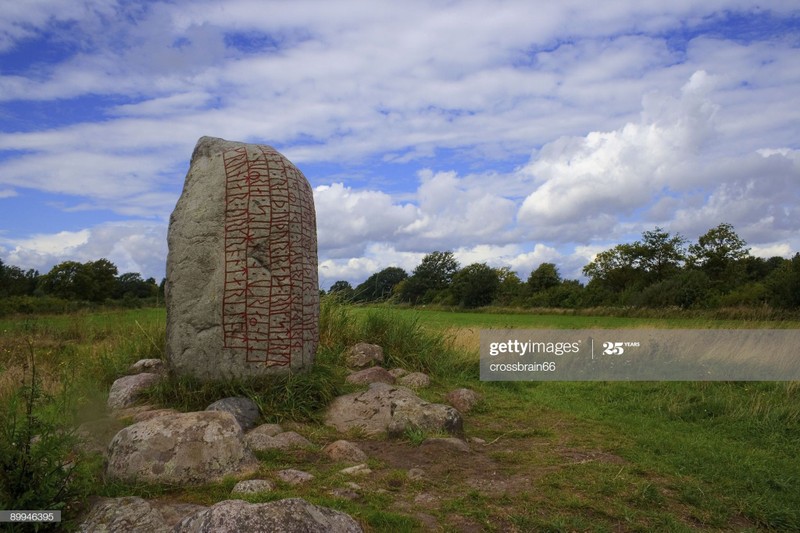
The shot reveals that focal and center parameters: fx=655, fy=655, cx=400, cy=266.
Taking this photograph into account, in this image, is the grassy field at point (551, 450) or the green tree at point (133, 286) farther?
the green tree at point (133, 286)

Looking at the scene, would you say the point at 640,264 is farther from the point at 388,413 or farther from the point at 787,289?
the point at 388,413

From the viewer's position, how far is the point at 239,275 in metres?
7.84

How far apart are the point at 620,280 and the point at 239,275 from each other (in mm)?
35096

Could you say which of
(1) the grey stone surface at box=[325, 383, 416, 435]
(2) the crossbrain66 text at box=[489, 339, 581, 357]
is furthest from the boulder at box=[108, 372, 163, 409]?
(2) the crossbrain66 text at box=[489, 339, 581, 357]

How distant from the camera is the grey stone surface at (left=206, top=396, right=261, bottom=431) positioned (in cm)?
722

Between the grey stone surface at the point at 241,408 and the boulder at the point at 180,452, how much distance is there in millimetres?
1595

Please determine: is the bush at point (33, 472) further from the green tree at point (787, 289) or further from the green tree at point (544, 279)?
the green tree at point (544, 279)

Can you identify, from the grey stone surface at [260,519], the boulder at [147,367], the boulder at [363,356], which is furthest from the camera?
the boulder at [363,356]

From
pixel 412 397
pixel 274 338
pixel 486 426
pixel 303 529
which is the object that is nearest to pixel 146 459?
pixel 303 529

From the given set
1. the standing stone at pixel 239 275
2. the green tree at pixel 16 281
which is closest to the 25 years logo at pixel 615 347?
the standing stone at pixel 239 275

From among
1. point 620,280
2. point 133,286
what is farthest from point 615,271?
point 133,286

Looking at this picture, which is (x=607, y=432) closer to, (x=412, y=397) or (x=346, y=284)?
(x=412, y=397)

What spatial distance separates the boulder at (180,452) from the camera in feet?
17.2

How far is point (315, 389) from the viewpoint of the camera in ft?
26.4
